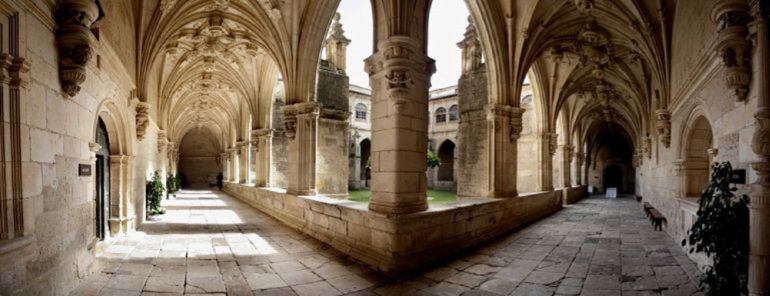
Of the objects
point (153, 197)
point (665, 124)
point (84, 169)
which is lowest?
point (153, 197)

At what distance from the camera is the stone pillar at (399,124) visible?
425 cm

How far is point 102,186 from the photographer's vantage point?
594 centimetres

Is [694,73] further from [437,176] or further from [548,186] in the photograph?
[437,176]

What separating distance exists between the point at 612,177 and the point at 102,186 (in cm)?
3230

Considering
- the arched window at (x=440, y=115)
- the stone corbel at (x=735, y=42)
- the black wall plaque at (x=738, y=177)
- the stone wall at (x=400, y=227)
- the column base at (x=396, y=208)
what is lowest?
the stone wall at (x=400, y=227)

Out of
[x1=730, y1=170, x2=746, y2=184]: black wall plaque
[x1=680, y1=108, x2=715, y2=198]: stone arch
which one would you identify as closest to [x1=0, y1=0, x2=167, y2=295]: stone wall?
[x1=730, y1=170, x2=746, y2=184]: black wall plaque

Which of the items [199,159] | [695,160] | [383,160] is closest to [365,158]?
[199,159]

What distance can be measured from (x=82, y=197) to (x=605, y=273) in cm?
620

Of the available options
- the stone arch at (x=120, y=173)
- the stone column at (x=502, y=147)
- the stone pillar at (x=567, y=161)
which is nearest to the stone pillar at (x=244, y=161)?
the stone arch at (x=120, y=173)

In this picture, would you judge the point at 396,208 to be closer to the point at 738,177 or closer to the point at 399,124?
the point at 399,124

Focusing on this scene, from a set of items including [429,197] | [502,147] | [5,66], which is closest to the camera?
[5,66]

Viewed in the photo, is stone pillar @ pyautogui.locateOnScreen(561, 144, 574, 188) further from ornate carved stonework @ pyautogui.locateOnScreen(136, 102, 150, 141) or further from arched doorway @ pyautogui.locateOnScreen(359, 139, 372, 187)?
ornate carved stonework @ pyautogui.locateOnScreen(136, 102, 150, 141)

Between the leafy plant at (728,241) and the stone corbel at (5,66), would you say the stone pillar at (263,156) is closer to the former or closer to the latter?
the stone corbel at (5,66)

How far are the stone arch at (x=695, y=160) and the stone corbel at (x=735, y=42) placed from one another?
304 centimetres
